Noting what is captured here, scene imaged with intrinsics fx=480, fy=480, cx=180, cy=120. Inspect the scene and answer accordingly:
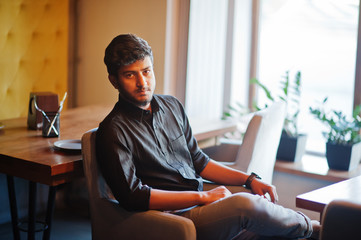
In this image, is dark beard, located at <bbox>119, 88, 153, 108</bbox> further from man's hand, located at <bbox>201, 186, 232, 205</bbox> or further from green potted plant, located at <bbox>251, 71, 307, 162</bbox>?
green potted plant, located at <bbox>251, 71, 307, 162</bbox>

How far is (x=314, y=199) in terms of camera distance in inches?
63.1

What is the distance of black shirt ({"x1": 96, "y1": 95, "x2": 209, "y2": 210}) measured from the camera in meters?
1.77

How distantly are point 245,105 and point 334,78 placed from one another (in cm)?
71

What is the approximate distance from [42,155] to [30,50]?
6.61ft

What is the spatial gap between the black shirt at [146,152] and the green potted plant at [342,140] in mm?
1166

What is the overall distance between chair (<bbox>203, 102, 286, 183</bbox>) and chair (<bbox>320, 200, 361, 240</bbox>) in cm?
114

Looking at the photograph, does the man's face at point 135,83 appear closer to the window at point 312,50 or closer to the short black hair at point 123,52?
the short black hair at point 123,52

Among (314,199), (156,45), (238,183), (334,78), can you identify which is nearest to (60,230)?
(238,183)

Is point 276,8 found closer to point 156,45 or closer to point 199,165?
point 156,45

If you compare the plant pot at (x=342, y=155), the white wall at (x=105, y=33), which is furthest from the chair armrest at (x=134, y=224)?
the white wall at (x=105, y=33)

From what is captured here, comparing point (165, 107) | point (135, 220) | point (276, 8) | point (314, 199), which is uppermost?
point (276, 8)

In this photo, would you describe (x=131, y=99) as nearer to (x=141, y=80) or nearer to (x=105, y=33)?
(x=141, y=80)

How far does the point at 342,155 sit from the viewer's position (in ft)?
10.0

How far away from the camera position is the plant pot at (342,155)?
9.96 feet
